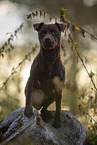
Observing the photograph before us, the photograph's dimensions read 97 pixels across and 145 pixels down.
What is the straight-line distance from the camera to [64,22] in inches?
144

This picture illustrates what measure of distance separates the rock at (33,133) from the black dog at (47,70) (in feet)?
0.50

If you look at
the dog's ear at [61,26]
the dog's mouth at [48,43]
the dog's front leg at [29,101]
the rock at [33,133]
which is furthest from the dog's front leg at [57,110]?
the dog's ear at [61,26]

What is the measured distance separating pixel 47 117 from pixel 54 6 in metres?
6.98

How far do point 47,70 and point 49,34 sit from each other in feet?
2.16

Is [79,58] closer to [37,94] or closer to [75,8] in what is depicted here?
Result: [37,94]

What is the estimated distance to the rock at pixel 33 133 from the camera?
302 cm

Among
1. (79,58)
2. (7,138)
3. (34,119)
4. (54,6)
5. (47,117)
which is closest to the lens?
(7,138)

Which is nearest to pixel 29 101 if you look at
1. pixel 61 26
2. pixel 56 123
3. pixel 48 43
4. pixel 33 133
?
pixel 33 133

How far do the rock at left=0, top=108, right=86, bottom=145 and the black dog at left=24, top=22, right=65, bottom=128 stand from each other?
6.0 inches

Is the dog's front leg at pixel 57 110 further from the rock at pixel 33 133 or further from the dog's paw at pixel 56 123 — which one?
the rock at pixel 33 133

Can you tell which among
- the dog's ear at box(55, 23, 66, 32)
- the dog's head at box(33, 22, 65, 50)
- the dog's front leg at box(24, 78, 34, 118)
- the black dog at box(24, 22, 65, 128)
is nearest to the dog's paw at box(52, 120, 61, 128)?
the black dog at box(24, 22, 65, 128)

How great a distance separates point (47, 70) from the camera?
3482 millimetres

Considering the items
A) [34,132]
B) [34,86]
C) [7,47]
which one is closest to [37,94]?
[34,86]

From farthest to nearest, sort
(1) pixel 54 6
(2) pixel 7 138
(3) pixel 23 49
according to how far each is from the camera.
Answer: (1) pixel 54 6
(3) pixel 23 49
(2) pixel 7 138
